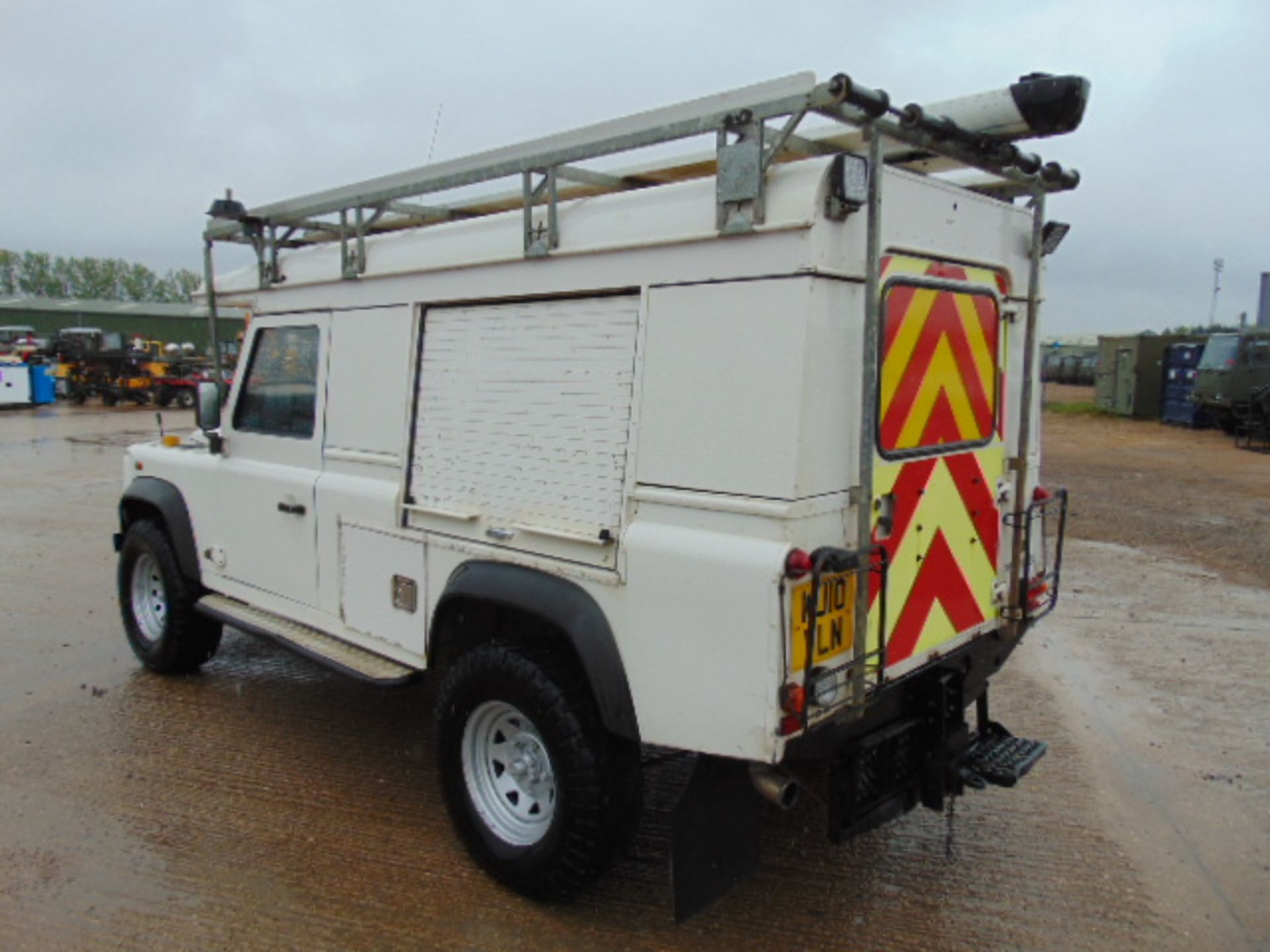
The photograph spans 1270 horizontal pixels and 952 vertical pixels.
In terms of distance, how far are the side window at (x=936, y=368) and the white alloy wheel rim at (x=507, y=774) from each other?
5.43 feet

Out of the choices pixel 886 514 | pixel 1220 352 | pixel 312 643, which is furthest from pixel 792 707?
pixel 1220 352

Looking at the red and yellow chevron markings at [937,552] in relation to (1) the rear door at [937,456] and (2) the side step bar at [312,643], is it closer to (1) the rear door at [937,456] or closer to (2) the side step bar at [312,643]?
(1) the rear door at [937,456]

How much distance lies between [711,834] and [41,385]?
31622 mm

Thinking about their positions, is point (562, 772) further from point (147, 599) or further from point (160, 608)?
point (147, 599)

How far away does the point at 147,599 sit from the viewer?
5.80 meters

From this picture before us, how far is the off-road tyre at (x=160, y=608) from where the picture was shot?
5.38m

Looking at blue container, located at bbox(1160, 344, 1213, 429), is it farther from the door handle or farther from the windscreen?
the door handle

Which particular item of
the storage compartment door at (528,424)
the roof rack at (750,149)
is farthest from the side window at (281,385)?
the storage compartment door at (528,424)

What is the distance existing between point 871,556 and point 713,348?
2.66 feet

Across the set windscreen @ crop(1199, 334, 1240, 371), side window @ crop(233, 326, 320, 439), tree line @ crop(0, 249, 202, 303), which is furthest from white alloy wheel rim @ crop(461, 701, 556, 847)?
tree line @ crop(0, 249, 202, 303)

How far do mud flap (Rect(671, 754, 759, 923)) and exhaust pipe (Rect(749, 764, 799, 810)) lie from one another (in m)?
0.08

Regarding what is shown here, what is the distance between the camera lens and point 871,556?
9.67 feet

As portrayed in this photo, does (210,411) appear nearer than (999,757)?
No

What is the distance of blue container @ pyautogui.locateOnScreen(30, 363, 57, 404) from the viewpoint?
1112 inches
